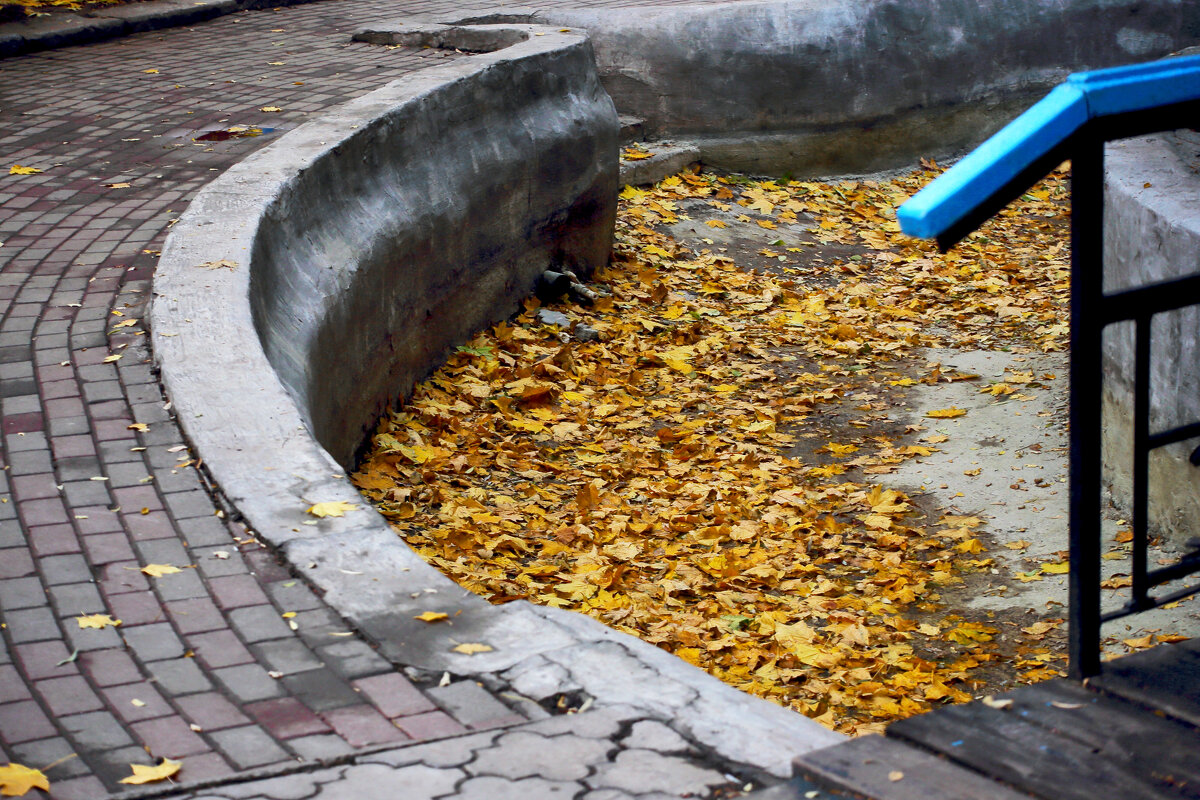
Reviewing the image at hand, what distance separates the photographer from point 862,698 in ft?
12.7

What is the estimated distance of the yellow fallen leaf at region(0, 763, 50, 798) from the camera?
225cm

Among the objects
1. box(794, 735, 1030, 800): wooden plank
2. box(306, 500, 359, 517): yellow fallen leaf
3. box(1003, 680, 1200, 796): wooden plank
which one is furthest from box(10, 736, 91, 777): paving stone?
box(1003, 680, 1200, 796): wooden plank

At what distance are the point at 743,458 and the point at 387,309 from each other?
6.22 ft

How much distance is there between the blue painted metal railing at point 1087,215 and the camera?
208 cm

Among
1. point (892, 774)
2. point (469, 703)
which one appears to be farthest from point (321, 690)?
point (892, 774)

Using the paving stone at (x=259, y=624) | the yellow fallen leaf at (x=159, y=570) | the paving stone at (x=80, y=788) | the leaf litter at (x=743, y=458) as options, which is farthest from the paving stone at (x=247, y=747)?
the leaf litter at (x=743, y=458)

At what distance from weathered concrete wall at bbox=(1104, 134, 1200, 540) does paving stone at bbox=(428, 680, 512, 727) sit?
3.07 meters

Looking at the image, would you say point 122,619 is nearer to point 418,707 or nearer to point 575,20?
point 418,707

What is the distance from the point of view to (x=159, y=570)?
306cm

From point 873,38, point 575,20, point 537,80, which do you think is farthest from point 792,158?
point 537,80

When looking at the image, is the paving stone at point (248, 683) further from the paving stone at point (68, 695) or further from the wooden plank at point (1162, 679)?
the wooden plank at point (1162, 679)

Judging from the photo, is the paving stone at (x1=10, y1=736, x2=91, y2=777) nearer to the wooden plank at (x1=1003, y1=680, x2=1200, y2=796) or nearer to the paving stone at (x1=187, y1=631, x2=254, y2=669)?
the paving stone at (x1=187, y1=631, x2=254, y2=669)

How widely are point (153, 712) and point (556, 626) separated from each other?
3.06 ft

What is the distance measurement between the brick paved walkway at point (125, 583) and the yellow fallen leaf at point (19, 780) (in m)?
0.04
